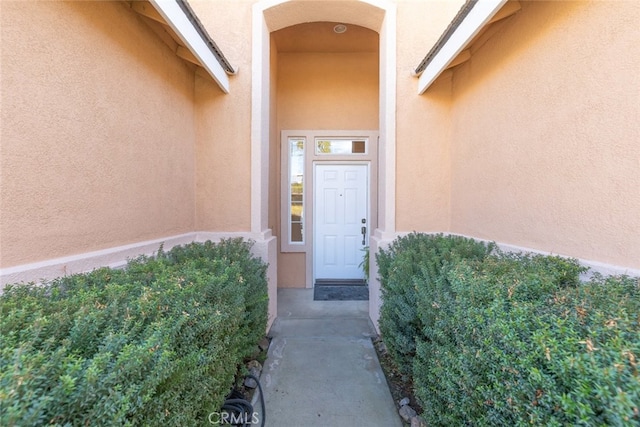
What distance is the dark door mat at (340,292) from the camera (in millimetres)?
4723

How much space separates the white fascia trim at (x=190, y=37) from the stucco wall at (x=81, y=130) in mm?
371

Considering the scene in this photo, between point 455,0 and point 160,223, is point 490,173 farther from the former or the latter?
point 160,223

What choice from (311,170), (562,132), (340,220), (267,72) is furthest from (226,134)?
(562,132)

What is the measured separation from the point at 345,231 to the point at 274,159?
6.42ft

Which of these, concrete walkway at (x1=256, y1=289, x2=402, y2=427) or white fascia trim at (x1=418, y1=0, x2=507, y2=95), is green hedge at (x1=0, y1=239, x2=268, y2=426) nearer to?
concrete walkway at (x1=256, y1=289, x2=402, y2=427)

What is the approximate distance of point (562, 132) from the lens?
78.2 inches

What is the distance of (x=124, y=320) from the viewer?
1.13 metres

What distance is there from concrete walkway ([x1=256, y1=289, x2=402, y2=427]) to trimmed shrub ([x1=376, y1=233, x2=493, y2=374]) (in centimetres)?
41

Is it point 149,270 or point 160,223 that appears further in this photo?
point 160,223

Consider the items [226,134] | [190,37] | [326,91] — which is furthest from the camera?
[326,91]

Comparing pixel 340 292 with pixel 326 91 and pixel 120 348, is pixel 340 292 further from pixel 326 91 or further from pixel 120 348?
pixel 120 348

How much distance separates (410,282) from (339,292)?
2.89m

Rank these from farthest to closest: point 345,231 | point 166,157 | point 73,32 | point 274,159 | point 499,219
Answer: point 345,231
point 274,159
point 166,157
point 499,219
point 73,32

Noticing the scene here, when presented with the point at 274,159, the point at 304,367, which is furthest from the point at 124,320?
the point at 274,159
